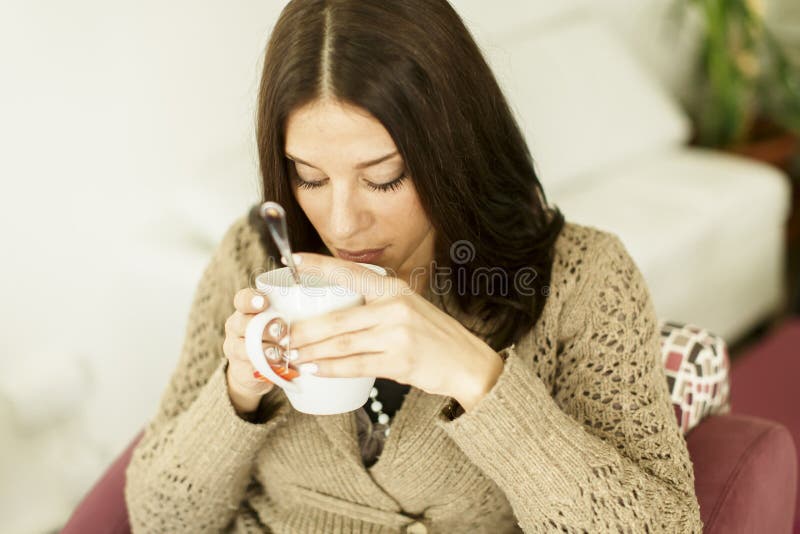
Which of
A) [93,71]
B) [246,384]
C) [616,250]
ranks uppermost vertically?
[93,71]

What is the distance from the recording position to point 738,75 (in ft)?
9.97

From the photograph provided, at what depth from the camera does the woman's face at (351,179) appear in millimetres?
896

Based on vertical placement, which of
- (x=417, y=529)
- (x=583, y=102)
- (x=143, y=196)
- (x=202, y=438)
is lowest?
(x=417, y=529)

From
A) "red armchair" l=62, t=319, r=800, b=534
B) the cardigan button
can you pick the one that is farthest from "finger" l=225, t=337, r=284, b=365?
"red armchair" l=62, t=319, r=800, b=534

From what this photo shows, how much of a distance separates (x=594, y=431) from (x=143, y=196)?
1.38 meters

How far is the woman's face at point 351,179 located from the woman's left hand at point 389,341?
0.46ft

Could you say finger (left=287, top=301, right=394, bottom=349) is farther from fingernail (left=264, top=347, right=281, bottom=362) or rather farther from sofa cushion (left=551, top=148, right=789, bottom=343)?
sofa cushion (left=551, top=148, right=789, bottom=343)

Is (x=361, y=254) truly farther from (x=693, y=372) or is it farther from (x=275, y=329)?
(x=693, y=372)

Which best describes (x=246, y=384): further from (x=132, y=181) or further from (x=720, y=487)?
(x=132, y=181)

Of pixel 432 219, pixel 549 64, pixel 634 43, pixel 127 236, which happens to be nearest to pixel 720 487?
pixel 432 219

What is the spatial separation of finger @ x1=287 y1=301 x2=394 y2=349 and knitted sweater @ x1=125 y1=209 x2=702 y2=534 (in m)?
0.15

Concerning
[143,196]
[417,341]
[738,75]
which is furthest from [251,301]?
[738,75]

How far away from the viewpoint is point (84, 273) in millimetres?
1938

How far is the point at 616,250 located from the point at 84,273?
4.46 ft
